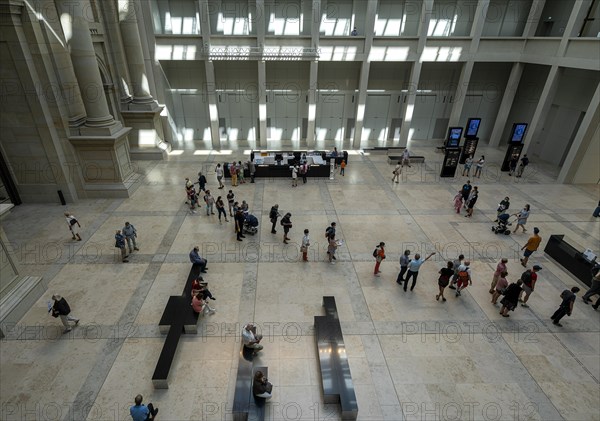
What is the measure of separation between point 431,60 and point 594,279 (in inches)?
649

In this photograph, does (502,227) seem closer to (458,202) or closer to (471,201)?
(471,201)

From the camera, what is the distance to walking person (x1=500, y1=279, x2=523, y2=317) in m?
8.96

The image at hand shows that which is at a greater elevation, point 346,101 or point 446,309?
point 346,101

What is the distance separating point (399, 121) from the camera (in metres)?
25.1

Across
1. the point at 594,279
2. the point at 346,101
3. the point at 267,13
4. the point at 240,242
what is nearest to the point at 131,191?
the point at 240,242

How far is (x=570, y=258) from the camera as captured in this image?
36.8 feet

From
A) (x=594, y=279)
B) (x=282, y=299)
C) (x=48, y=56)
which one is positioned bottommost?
(x=282, y=299)

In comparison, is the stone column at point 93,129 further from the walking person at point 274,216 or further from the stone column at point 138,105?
the walking person at point 274,216

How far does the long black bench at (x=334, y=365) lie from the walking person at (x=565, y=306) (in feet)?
19.6

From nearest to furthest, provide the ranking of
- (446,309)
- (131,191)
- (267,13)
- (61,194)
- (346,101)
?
1. (446,309)
2. (61,194)
3. (131,191)
4. (267,13)
5. (346,101)

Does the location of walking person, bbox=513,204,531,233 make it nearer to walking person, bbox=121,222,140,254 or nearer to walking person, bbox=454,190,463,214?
walking person, bbox=454,190,463,214

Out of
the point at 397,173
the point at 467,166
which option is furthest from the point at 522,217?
the point at 467,166

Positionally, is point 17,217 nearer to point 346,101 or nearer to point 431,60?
point 346,101

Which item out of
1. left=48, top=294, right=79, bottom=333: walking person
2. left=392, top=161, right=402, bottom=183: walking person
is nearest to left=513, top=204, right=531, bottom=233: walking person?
left=392, top=161, right=402, bottom=183: walking person
